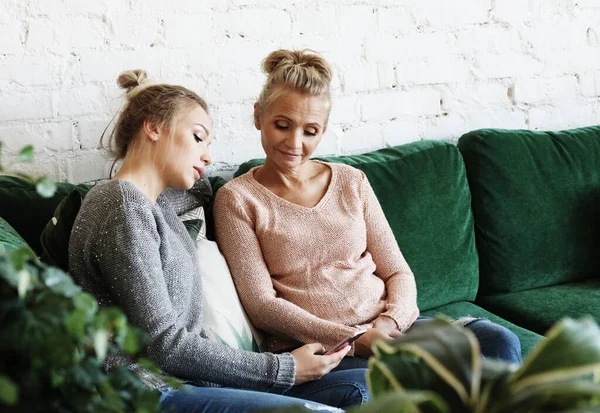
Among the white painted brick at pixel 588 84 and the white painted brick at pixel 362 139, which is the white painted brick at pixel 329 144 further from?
the white painted brick at pixel 588 84

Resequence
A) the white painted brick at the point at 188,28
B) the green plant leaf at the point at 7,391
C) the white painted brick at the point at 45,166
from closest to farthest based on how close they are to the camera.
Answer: the green plant leaf at the point at 7,391
the white painted brick at the point at 45,166
the white painted brick at the point at 188,28

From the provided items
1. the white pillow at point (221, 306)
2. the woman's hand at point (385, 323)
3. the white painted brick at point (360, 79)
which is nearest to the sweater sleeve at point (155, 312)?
the white pillow at point (221, 306)

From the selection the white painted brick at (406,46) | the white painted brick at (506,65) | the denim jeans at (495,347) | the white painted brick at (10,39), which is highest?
the white painted brick at (10,39)

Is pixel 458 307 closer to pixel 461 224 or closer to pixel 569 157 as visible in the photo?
pixel 461 224

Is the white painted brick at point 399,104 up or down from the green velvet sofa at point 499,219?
up

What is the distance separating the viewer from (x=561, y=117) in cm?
264

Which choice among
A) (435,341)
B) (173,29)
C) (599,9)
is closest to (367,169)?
(173,29)

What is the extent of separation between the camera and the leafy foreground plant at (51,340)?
58 centimetres

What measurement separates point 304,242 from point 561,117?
4.01ft

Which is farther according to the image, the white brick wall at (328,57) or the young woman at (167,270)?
the white brick wall at (328,57)

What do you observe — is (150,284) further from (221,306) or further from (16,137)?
(16,137)

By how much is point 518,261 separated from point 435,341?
5.54ft

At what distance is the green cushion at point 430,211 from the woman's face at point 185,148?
0.38 metres

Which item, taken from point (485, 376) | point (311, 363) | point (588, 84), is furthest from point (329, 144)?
point (485, 376)
